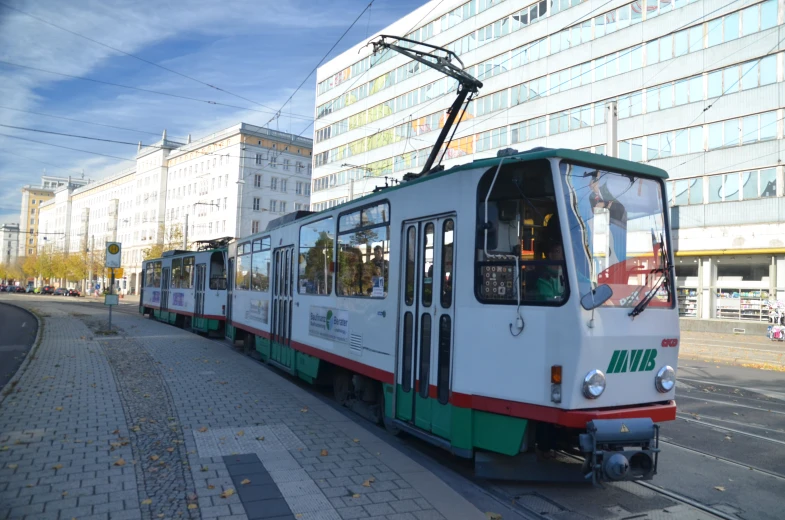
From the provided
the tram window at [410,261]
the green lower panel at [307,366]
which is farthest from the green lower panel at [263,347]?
the tram window at [410,261]

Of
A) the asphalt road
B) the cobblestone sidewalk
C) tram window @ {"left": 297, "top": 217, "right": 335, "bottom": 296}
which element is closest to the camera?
the cobblestone sidewalk

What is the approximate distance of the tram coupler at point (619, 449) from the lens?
16.1 feet

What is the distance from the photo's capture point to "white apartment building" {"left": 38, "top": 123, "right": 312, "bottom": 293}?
65.9m

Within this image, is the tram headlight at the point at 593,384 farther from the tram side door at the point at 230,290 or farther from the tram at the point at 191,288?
the tram at the point at 191,288

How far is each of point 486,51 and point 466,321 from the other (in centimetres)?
3484

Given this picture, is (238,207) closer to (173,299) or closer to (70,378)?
(173,299)

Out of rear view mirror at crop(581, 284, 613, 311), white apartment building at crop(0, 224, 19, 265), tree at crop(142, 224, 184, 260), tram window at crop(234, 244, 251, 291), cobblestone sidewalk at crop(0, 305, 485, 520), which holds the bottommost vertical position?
cobblestone sidewalk at crop(0, 305, 485, 520)

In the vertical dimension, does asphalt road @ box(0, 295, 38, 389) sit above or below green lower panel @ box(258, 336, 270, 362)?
below

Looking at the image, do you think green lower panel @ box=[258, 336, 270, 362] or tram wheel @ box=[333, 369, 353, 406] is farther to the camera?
green lower panel @ box=[258, 336, 270, 362]

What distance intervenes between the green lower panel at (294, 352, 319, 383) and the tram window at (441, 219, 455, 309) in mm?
4261

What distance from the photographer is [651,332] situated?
5.62 m

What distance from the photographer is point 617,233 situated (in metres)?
5.60

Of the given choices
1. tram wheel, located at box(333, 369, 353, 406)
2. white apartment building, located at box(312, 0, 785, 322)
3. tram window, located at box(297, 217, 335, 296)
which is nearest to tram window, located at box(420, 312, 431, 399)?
tram wheel, located at box(333, 369, 353, 406)

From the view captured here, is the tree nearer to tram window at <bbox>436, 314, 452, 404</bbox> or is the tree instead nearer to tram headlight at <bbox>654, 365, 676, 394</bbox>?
tram window at <bbox>436, 314, 452, 404</bbox>
